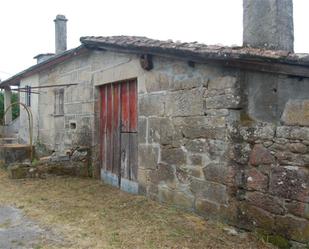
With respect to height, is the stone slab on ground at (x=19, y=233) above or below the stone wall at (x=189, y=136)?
below

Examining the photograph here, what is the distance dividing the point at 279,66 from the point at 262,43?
858 mm

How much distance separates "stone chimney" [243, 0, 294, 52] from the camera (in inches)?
175

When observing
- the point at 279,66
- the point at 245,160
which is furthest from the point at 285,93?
the point at 245,160

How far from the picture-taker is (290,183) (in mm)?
3797

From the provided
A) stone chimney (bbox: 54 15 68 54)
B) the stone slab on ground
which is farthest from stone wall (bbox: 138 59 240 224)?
stone chimney (bbox: 54 15 68 54)

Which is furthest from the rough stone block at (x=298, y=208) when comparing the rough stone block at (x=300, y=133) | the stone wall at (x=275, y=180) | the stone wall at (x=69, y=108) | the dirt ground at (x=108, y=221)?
the stone wall at (x=69, y=108)

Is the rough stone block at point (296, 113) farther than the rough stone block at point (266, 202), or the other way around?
the rough stone block at point (266, 202)

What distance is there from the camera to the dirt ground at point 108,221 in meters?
4.02

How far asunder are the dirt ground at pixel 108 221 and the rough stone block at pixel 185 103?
147 cm

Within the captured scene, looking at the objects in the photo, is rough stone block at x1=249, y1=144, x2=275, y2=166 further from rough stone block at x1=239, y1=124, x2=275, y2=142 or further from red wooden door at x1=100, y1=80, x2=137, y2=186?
red wooden door at x1=100, y1=80, x2=137, y2=186

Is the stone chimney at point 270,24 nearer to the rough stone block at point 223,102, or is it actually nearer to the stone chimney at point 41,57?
the rough stone block at point 223,102

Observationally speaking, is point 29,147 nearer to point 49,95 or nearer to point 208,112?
point 49,95

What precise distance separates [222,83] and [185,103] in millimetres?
773

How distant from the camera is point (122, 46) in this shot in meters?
5.92
